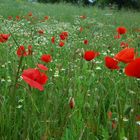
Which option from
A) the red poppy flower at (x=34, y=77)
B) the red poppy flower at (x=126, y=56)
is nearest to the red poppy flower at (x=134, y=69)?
the red poppy flower at (x=126, y=56)

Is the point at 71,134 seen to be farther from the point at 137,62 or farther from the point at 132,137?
the point at 137,62

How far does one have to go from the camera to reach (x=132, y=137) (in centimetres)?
157

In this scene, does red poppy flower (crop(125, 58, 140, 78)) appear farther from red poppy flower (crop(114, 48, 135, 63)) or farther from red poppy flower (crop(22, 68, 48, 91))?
red poppy flower (crop(22, 68, 48, 91))

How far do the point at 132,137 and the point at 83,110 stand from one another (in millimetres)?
315

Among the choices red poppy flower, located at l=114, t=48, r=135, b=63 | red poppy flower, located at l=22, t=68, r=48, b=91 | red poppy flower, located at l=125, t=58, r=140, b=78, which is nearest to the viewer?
red poppy flower, located at l=22, t=68, r=48, b=91

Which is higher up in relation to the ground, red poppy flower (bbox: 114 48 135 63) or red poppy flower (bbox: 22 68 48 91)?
red poppy flower (bbox: 114 48 135 63)

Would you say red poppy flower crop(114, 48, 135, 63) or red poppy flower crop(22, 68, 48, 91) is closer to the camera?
red poppy flower crop(22, 68, 48, 91)

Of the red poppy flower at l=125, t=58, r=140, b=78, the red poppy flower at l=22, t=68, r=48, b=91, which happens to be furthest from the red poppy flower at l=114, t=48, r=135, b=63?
the red poppy flower at l=22, t=68, r=48, b=91

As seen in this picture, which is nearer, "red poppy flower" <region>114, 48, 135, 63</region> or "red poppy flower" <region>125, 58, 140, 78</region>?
"red poppy flower" <region>125, 58, 140, 78</region>

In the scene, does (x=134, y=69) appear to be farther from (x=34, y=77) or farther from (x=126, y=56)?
(x=34, y=77)

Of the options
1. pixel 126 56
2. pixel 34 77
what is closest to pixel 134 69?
pixel 126 56

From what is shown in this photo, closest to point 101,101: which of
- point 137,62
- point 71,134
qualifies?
point 71,134

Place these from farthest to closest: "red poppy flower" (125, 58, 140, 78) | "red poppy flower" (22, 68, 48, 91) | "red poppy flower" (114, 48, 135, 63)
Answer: "red poppy flower" (114, 48, 135, 63)
"red poppy flower" (125, 58, 140, 78)
"red poppy flower" (22, 68, 48, 91)

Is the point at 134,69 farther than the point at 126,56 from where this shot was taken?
No
